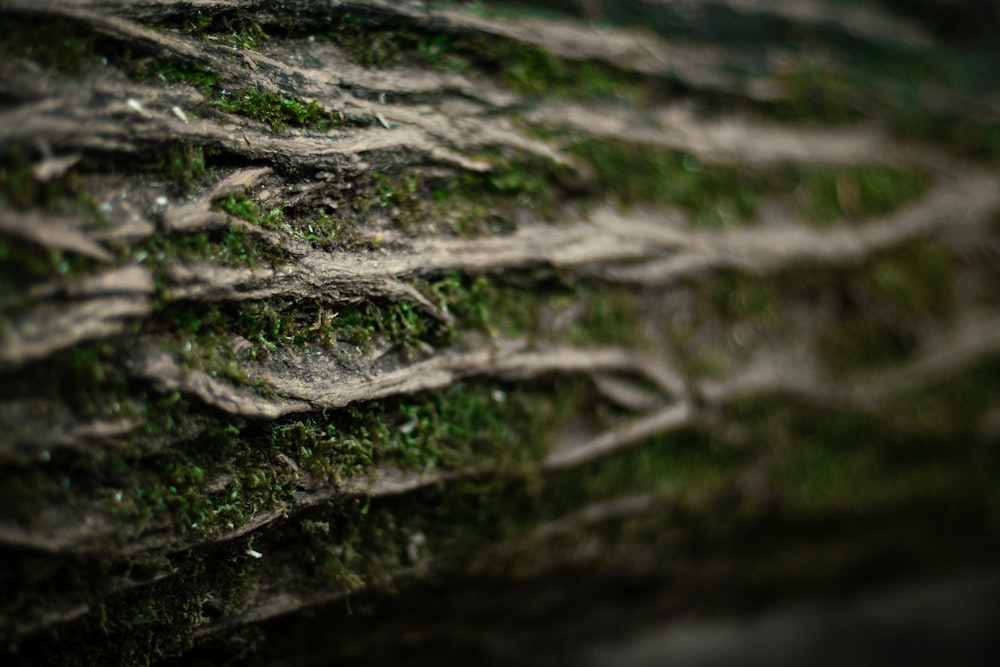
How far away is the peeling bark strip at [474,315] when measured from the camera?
35.5 inches

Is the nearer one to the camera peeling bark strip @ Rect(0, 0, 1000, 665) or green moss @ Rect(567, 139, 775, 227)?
peeling bark strip @ Rect(0, 0, 1000, 665)

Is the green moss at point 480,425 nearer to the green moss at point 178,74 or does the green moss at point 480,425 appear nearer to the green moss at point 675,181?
the green moss at point 675,181

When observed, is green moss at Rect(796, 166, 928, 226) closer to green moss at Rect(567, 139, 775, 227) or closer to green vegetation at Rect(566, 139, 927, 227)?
green vegetation at Rect(566, 139, 927, 227)

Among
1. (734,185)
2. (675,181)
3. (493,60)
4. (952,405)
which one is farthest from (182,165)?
(952,405)

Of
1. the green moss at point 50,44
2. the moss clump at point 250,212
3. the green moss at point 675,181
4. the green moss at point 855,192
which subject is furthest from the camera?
the green moss at point 855,192

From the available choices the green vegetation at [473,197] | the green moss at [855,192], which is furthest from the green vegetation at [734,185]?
the green vegetation at [473,197]

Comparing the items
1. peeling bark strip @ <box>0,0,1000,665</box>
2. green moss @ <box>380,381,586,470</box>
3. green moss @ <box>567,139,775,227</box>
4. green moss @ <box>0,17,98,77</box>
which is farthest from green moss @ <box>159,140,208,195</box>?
green moss @ <box>567,139,775,227</box>

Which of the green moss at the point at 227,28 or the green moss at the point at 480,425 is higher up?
the green moss at the point at 227,28

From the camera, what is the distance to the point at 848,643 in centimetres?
184

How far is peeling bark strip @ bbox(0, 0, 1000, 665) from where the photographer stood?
90 centimetres

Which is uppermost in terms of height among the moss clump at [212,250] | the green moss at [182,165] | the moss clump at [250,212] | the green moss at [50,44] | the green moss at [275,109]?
the green moss at [50,44]

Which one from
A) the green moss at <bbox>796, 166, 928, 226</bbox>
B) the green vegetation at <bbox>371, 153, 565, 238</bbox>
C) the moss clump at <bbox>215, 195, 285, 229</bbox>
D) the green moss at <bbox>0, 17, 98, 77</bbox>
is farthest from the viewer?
the green moss at <bbox>796, 166, 928, 226</bbox>

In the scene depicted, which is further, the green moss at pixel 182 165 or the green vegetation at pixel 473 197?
the green vegetation at pixel 473 197

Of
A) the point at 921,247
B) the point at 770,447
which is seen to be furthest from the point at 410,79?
the point at 921,247
